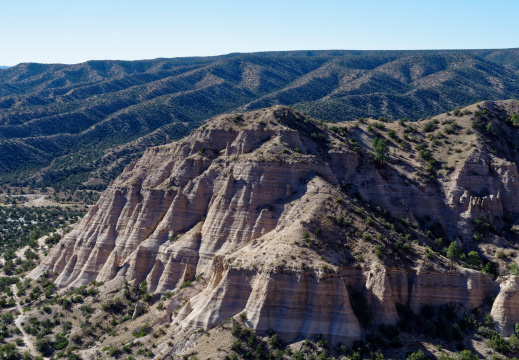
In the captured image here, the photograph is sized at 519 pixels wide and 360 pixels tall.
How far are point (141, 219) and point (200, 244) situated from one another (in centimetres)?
990

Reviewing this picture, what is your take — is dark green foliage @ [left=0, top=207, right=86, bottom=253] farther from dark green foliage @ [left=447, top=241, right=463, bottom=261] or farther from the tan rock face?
the tan rock face

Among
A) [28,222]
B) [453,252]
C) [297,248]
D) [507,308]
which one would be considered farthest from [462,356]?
[28,222]

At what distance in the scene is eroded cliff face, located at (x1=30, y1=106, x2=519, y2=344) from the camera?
5141cm

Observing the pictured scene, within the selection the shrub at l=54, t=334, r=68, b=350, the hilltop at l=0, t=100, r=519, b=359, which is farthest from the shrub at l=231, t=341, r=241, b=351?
the shrub at l=54, t=334, r=68, b=350

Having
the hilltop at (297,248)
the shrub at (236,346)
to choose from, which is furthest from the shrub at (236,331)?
the shrub at (236,346)

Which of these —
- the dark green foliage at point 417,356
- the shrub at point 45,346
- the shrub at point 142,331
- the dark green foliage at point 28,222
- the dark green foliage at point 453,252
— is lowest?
the shrub at point 45,346

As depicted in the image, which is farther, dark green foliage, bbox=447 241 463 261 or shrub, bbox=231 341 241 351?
dark green foliage, bbox=447 241 463 261

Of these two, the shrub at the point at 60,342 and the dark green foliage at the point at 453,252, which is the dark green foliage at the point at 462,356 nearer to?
the dark green foliage at the point at 453,252

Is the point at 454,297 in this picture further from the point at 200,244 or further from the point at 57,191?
the point at 57,191

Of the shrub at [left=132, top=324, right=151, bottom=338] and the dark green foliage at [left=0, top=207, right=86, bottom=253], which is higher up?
the dark green foliage at [left=0, top=207, right=86, bottom=253]

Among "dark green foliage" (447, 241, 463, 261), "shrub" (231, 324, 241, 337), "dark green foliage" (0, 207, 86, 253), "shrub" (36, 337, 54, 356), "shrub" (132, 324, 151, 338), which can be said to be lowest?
"shrub" (36, 337, 54, 356)

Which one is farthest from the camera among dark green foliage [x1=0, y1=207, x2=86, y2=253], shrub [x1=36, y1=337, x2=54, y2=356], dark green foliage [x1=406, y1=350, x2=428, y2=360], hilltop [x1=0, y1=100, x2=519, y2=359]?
dark green foliage [x1=0, y1=207, x2=86, y2=253]

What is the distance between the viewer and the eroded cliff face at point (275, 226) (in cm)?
5141

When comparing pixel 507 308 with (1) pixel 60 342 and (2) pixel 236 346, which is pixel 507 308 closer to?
(2) pixel 236 346
